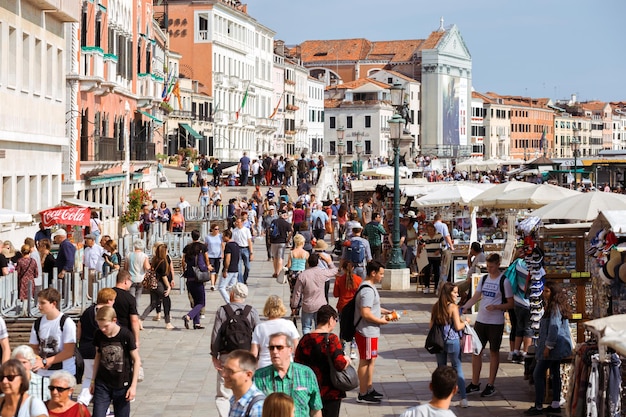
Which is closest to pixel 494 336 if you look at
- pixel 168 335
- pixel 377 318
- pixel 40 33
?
pixel 377 318

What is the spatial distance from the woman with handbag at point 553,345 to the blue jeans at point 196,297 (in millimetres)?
7518

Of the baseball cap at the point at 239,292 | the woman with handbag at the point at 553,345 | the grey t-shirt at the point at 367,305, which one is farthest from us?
the grey t-shirt at the point at 367,305

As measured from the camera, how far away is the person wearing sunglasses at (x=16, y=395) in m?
8.06

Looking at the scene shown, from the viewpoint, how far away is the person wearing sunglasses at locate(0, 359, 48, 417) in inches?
317

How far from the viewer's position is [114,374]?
10.4 metres

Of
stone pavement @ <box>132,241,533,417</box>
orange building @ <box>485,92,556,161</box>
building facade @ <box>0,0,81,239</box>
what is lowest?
stone pavement @ <box>132,241,533,417</box>

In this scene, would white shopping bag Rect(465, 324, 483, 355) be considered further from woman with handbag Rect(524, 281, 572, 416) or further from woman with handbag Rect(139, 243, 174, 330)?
woman with handbag Rect(139, 243, 174, 330)

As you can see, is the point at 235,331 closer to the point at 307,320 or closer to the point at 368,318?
the point at 368,318

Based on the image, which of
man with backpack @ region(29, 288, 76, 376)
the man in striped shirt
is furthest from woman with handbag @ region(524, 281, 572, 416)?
the man in striped shirt

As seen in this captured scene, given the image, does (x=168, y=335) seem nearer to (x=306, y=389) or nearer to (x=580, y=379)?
(x=580, y=379)

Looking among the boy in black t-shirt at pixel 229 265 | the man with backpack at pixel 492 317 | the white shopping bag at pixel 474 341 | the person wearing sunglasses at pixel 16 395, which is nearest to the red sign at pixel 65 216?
the boy in black t-shirt at pixel 229 265

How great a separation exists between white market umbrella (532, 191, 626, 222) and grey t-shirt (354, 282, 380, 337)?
3.59 m

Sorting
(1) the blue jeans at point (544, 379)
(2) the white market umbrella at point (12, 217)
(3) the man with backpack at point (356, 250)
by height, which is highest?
(2) the white market umbrella at point (12, 217)

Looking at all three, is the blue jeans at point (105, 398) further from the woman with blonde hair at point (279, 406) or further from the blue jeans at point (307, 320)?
the blue jeans at point (307, 320)
